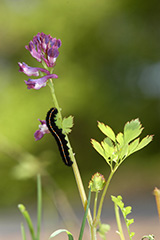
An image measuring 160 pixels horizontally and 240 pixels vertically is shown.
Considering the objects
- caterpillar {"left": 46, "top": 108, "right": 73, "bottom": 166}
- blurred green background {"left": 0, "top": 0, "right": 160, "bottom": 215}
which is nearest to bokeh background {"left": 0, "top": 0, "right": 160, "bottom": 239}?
blurred green background {"left": 0, "top": 0, "right": 160, "bottom": 215}

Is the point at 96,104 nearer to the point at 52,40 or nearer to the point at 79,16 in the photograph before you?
the point at 79,16

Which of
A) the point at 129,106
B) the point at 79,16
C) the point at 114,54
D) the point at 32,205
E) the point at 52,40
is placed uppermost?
the point at 79,16

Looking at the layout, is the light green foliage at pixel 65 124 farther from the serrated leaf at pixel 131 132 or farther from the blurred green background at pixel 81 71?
the blurred green background at pixel 81 71

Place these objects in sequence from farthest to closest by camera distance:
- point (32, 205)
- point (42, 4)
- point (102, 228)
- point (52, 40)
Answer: point (32, 205) < point (42, 4) < point (52, 40) < point (102, 228)

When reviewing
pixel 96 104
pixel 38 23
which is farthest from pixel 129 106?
pixel 38 23

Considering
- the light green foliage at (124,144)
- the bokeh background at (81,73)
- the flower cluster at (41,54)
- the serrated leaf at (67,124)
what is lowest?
the light green foliage at (124,144)

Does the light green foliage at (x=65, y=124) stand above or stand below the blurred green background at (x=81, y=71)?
below

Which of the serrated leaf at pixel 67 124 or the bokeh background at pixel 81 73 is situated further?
the bokeh background at pixel 81 73

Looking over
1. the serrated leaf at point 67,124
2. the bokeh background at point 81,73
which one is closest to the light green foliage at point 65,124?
the serrated leaf at point 67,124
